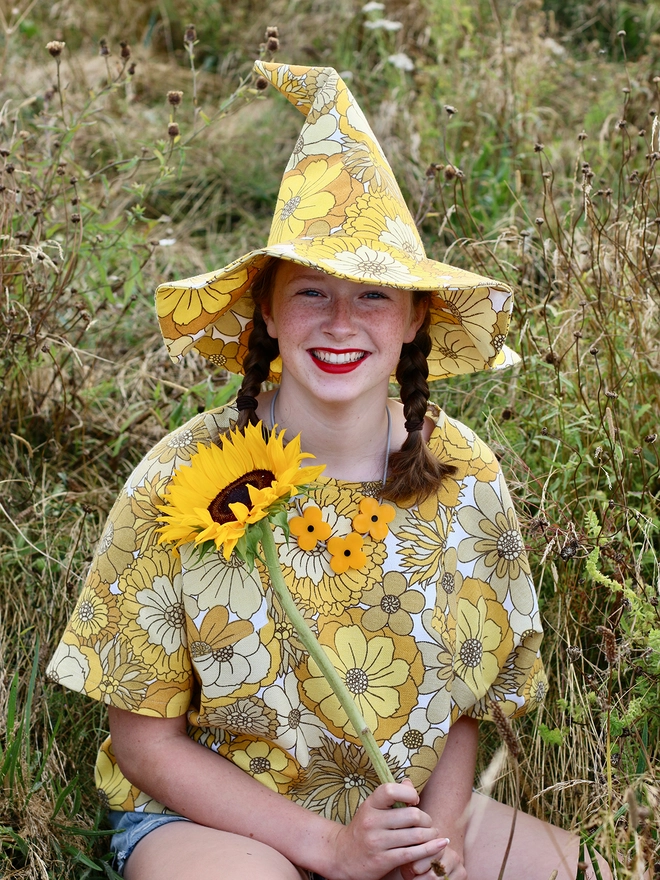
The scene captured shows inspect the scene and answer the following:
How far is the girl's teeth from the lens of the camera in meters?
1.78

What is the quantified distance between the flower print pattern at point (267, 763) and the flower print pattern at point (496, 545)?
0.50 meters

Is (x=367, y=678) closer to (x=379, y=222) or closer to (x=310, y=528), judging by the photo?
(x=310, y=528)

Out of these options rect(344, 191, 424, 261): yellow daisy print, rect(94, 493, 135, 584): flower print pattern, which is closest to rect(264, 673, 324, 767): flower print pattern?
rect(94, 493, 135, 584): flower print pattern

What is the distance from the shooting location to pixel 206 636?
1.81 meters

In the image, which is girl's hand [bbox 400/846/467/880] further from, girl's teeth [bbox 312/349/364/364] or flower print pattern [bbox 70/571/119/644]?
girl's teeth [bbox 312/349/364/364]

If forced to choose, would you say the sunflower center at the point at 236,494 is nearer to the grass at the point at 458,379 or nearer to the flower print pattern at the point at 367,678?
the flower print pattern at the point at 367,678

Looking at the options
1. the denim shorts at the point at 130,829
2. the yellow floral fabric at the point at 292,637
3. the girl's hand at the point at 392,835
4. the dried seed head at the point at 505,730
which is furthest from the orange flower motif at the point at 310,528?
the dried seed head at the point at 505,730

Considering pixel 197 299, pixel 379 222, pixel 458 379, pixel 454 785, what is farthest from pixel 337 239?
pixel 458 379

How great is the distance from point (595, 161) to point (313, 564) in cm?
262

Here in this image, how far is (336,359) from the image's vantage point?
70.2 inches

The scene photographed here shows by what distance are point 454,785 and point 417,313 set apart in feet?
2.99

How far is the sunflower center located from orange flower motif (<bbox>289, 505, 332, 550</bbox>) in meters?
0.29

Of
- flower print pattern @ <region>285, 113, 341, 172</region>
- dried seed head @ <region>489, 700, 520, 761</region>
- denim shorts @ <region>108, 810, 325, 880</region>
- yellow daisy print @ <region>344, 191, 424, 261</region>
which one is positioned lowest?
denim shorts @ <region>108, 810, 325, 880</region>

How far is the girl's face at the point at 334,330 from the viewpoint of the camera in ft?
5.84
